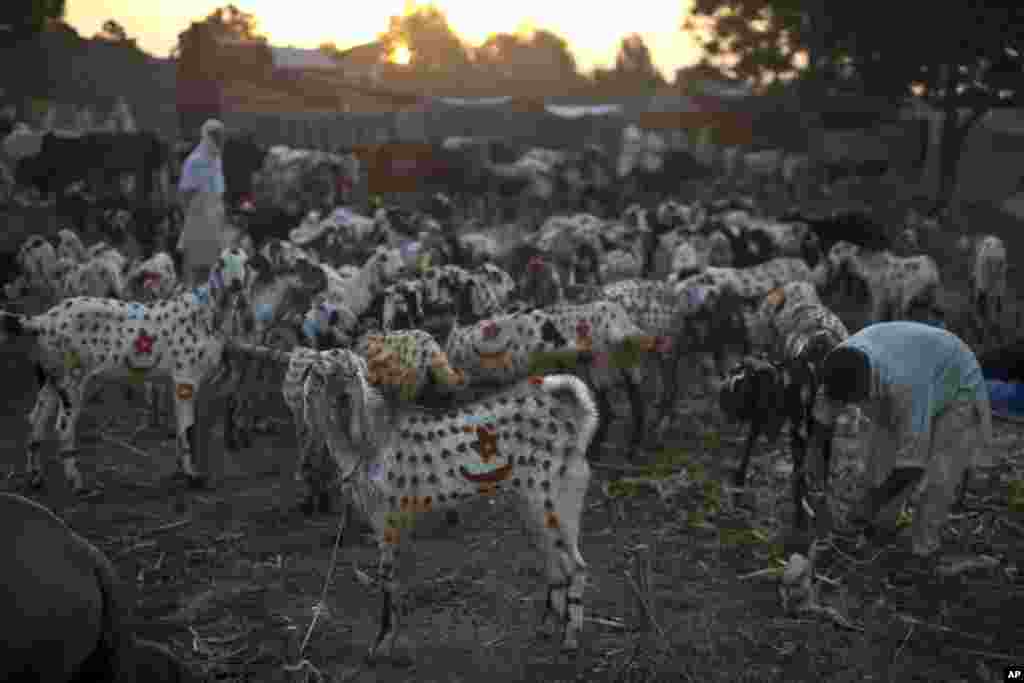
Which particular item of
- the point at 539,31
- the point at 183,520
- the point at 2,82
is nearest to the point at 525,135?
the point at 2,82

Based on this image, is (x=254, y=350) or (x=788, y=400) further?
(x=254, y=350)

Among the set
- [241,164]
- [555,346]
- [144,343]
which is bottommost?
[555,346]

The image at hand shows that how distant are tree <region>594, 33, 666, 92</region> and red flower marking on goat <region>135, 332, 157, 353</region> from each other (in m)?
68.7

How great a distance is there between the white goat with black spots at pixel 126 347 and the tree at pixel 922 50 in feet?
73.6

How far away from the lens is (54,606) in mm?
3309

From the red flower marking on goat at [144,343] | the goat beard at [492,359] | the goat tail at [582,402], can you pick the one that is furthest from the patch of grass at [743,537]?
the red flower marking on goat at [144,343]

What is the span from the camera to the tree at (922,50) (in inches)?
990

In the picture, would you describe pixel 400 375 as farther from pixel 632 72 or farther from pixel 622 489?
pixel 632 72

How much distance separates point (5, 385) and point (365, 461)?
25.2ft


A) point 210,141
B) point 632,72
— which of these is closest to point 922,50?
point 210,141

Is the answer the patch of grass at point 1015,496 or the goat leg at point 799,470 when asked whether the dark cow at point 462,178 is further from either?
the goat leg at point 799,470

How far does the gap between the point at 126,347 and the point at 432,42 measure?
280ft

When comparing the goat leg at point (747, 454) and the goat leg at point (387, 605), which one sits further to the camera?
Result: the goat leg at point (747, 454)

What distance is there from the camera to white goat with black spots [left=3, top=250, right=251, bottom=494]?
335 inches
